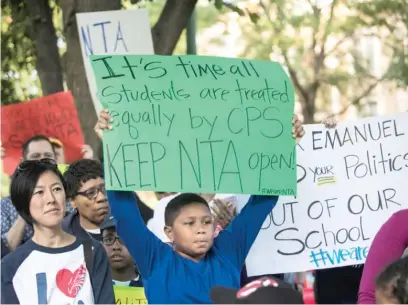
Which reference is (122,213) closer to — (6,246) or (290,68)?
(6,246)

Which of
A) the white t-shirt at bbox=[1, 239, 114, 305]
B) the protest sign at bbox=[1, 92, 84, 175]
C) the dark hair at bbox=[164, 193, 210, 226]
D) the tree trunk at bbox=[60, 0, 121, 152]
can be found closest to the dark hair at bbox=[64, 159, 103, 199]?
the dark hair at bbox=[164, 193, 210, 226]

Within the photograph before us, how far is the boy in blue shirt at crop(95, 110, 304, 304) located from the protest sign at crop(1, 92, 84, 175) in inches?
107

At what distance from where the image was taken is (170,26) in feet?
25.2

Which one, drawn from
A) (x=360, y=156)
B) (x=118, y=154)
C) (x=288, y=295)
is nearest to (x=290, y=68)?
(x=360, y=156)

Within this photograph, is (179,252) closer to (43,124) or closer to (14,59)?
(43,124)

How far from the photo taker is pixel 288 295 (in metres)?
3.13

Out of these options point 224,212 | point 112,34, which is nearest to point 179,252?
point 224,212

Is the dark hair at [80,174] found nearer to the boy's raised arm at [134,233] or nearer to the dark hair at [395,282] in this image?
the boy's raised arm at [134,233]

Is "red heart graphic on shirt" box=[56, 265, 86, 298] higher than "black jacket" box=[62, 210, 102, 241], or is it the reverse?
"black jacket" box=[62, 210, 102, 241]

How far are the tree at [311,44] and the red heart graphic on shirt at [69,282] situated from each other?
11970mm

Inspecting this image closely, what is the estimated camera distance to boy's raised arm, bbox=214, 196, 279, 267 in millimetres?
4660

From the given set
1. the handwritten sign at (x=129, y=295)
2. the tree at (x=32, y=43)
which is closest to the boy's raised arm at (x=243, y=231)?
the handwritten sign at (x=129, y=295)

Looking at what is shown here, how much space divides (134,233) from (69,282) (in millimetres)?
442

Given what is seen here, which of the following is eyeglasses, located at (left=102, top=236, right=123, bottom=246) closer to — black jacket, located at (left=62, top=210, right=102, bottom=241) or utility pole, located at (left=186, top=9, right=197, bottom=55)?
black jacket, located at (left=62, top=210, right=102, bottom=241)
